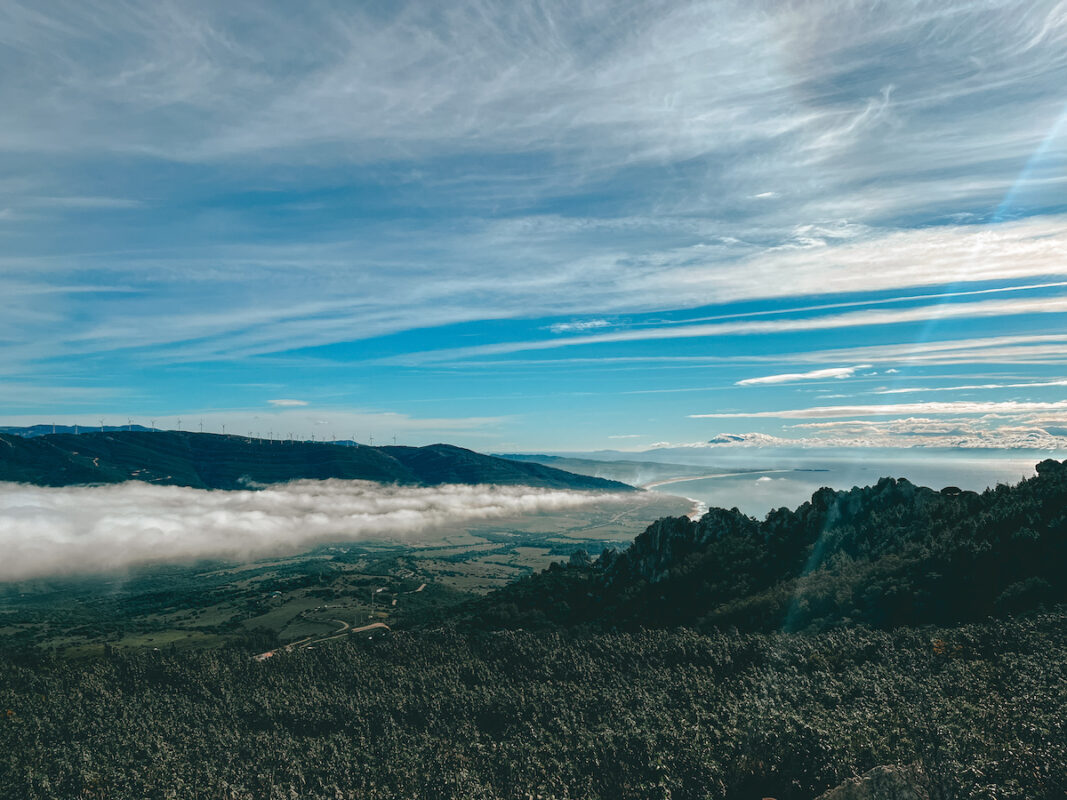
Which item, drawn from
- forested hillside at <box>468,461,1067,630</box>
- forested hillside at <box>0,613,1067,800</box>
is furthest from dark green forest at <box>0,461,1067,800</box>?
forested hillside at <box>468,461,1067,630</box>

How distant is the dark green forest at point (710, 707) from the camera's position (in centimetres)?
9100

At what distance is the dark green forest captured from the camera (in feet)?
299

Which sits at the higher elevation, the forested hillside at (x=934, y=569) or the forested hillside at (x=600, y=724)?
the forested hillside at (x=934, y=569)

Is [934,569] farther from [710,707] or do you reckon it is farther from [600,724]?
[600,724]

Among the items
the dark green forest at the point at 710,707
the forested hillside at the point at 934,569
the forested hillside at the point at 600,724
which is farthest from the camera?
the forested hillside at the point at 934,569

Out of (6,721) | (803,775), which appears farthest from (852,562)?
(6,721)

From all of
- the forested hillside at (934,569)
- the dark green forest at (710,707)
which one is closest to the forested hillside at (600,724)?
the dark green forest at (710,707)

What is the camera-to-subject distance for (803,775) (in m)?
89.9

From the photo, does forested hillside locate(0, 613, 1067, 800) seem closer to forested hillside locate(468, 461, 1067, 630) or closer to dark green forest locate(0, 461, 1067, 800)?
dark green forest locate(0, 461, 1067, 800)

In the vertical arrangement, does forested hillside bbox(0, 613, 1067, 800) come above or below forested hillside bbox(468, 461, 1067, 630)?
below

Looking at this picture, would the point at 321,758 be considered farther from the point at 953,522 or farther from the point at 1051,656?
the point at 953,522

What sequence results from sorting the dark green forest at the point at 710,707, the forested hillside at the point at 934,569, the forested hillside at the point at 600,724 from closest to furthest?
the forested hillside at the point at 600,724, the dark green forest at the point at 710,707, the forested hillside at the point at 934,569

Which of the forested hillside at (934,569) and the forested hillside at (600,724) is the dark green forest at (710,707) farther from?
the forested hillside at (934,569)

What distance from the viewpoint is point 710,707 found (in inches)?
4887
